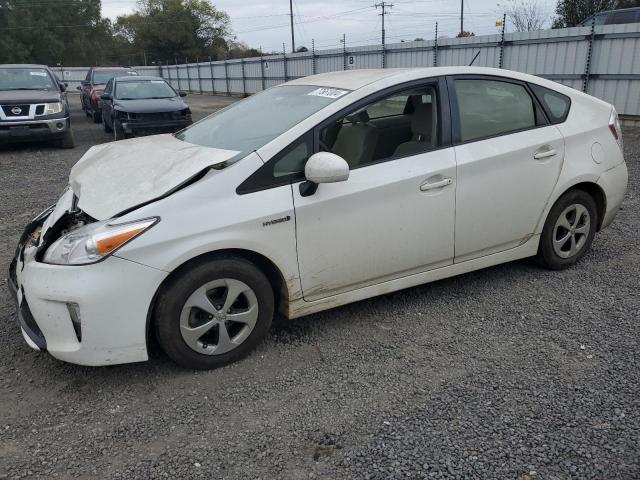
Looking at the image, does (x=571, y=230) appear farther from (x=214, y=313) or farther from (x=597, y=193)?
(x=214, y=313)

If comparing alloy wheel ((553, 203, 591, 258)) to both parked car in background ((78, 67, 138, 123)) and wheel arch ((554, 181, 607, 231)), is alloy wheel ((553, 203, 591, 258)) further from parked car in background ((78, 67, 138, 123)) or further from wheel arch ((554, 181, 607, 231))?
parked car in background ((78, 67, 138, 123))

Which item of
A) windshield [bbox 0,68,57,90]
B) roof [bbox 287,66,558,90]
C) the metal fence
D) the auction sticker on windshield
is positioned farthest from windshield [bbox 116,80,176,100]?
the auction sticker on windshield

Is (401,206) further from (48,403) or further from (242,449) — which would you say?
(48,403)

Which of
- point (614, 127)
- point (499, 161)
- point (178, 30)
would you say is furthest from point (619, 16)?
point (178, 30)

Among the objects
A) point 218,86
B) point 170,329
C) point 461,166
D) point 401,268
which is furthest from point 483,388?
point 218,86

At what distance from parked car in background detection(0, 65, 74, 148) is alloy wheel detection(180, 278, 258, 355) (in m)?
9.77

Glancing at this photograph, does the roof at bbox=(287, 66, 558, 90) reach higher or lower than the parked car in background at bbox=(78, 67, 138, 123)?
higher

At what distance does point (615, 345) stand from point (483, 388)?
1024 mm

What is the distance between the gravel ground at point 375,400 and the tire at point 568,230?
0.34 m

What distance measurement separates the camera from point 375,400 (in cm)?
289

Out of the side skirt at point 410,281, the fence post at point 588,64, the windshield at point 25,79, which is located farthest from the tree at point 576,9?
the side skirt at point 410,281

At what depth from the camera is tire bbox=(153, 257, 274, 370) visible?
2957 millimetres

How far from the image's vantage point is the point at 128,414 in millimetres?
2830

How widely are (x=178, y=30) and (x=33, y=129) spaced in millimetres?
67104
